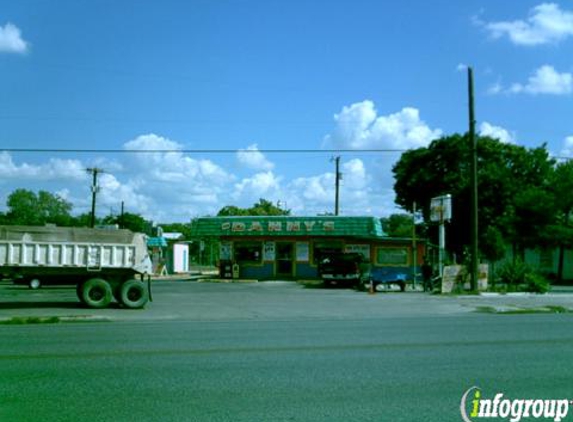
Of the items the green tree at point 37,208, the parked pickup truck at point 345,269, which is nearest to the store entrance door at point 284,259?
the parked pickup truck at point 345,269

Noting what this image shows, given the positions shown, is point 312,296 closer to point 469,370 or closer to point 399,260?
point 399,260

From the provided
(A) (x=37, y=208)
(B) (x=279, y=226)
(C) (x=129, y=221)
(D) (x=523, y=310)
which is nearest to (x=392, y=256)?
(B) (x=279, y=226)

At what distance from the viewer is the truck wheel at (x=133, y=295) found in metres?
22.6

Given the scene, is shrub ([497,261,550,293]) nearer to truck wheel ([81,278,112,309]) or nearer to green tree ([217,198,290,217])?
truck wheel ([81,278,112,309])

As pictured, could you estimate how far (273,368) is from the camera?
10.2m

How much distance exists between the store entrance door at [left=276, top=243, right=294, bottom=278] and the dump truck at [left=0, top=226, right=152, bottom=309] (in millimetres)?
21103

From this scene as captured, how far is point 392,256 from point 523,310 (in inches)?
749

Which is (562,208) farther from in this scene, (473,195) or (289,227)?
(289,227)

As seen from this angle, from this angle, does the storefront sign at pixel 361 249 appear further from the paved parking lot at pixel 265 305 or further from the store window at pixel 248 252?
the paved parking lot at pixel 265 305

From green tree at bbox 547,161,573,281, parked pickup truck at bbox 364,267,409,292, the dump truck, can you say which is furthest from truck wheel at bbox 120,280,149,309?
green tree at bbox 547,161,573,281

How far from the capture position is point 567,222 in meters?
46.2

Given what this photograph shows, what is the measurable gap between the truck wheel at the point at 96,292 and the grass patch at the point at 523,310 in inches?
490

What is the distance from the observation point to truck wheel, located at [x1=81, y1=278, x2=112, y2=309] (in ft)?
Answer: 73.6

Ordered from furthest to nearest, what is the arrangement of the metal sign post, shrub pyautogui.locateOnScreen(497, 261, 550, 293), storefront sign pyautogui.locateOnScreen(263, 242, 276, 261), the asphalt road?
storefront sign pyautogui.locateOnScreen(263, 242, 276, 261), the metal sign post, shrub pyautogui.locateOnScreen(497, 261, 550, 293), the asphalt road
